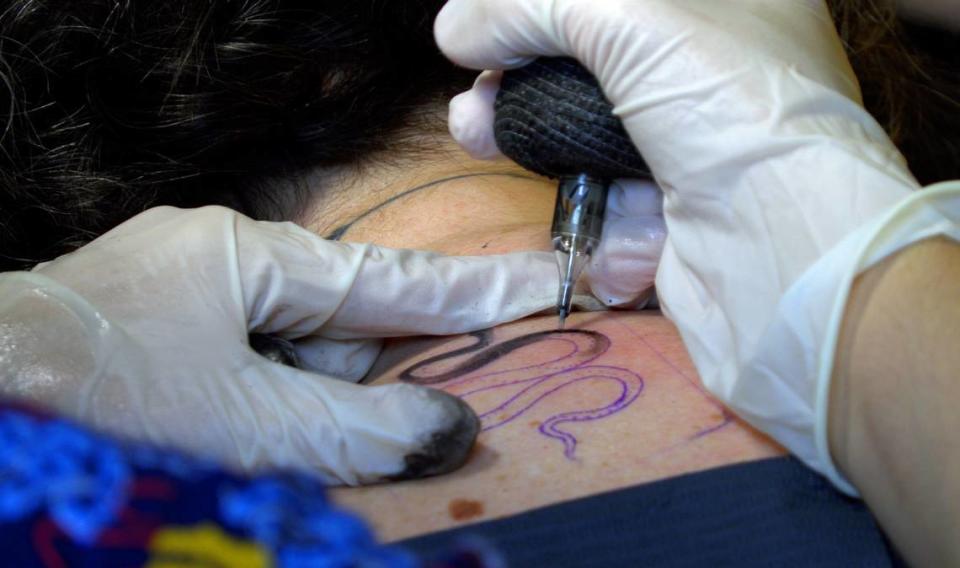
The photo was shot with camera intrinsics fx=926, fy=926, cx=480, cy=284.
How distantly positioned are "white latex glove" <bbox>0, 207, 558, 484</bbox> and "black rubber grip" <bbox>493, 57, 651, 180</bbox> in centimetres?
17

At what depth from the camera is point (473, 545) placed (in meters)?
0.77

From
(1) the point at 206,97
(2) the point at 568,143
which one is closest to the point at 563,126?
(2) the point at 568,143

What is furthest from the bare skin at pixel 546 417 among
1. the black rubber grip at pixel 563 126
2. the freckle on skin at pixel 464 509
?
the black rubber grip at pixel 563 126

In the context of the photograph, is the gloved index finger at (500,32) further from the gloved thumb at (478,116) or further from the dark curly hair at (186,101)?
the dark curly hair at (186,101)

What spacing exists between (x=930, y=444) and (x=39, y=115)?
4.32ft

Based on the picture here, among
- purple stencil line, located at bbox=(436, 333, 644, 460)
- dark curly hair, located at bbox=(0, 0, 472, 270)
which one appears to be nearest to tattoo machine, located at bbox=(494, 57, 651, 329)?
purple stencil line, located at bbox=(436, 333, 644, 460)

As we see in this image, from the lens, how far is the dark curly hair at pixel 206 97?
4.65 ft

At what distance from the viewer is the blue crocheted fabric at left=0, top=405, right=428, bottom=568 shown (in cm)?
52

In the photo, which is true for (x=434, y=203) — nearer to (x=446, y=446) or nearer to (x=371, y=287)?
(x=371, y=287)

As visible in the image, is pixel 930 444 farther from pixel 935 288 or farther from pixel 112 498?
pixel 112 498

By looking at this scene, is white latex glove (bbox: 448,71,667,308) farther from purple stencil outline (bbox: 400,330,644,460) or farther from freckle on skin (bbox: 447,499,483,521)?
freckle on skin (bbox: 447,499,483,521)

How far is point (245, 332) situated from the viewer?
39.4 inches

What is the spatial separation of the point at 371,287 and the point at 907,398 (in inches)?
23.3

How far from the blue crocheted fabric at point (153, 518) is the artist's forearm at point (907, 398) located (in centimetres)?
46
